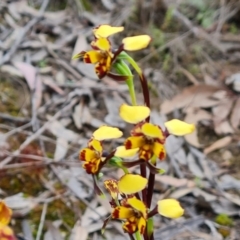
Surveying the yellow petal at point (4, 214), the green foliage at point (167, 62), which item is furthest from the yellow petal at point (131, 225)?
the green foliage at point (167, 62)

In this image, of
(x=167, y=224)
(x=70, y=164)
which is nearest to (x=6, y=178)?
(x=70, y=164)

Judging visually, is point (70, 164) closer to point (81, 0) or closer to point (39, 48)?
point (39, 48)

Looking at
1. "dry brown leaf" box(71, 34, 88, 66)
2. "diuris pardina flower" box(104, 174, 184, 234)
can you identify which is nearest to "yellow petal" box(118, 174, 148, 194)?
"diuris pardina flower" box(104, 174, 184, 234)

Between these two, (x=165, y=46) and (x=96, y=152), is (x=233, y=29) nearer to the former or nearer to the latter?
(x=165, y=46)

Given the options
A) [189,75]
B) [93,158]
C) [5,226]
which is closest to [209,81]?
[189,75]

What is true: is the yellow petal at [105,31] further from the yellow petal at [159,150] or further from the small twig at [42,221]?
the small twig at [42,221]

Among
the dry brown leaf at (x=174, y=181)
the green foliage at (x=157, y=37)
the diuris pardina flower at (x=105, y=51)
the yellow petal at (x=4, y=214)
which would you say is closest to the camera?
the yellow petal at (x=4, y=214)
